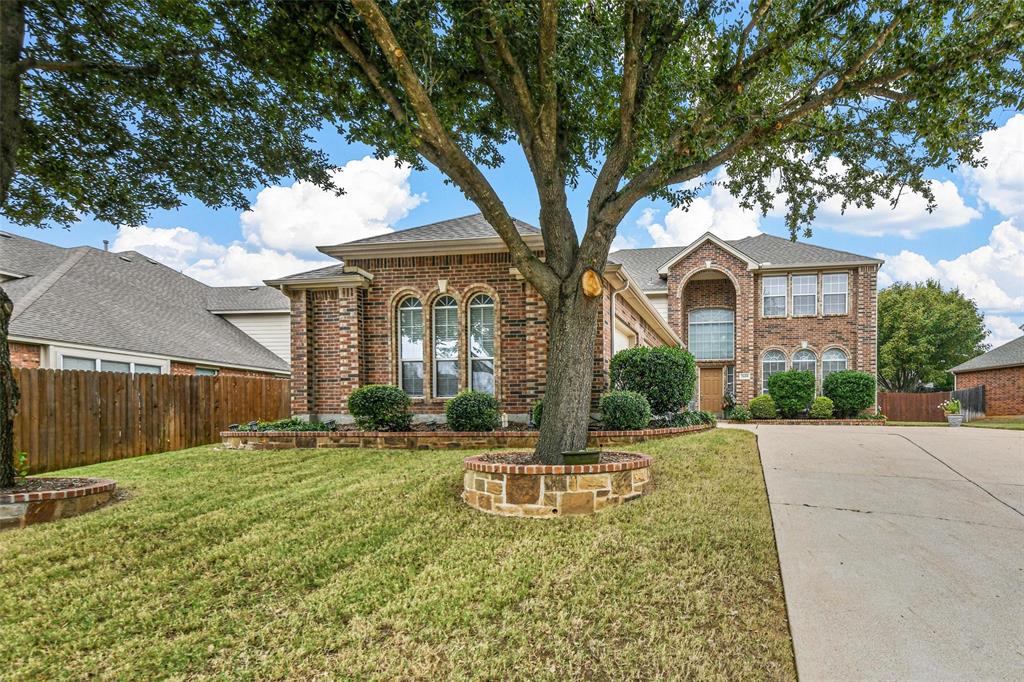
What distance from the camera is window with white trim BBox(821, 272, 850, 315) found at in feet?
71.1

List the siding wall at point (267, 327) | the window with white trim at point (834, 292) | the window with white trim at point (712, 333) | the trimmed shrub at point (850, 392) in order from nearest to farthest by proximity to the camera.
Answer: the trimmed shrub at point (850, 392) < the siding wall at point (267, 327) < the window with white trim at point (834, 292) < the window with white trim at point (712, 333)

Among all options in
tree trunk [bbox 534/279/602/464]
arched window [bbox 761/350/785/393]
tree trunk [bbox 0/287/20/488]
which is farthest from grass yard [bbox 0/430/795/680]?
arched window [bbox 761/350/785/393]

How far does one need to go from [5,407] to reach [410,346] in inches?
259

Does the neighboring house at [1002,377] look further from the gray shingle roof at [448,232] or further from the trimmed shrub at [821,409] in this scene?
the gray shingle roof at [448,232]

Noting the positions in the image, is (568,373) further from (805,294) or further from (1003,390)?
(1003,390)

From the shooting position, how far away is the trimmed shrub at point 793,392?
62.8ft

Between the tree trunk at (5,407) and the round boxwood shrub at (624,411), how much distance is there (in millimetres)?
7977

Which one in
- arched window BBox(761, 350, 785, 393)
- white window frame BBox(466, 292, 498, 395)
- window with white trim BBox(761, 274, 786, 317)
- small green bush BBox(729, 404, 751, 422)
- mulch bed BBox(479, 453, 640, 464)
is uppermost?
window with white trim BBox(761, 274, 786, 317)

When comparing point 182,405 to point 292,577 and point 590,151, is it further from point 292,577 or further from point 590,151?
point 590,151

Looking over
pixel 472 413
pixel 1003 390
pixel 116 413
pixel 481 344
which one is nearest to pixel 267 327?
pixel 116 413

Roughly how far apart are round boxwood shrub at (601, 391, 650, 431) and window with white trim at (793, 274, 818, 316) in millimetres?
16367

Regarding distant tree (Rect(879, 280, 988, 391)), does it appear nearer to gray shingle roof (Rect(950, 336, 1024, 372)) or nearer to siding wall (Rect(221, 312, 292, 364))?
gray shingle roof (Rect(950, 336, 1024, 372))

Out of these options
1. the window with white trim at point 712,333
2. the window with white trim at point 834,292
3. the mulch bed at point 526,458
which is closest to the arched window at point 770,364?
the window with white trim at point 712,333

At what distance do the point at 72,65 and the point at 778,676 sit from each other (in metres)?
9.30
